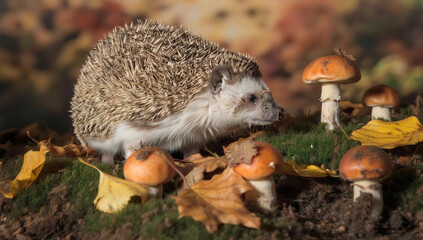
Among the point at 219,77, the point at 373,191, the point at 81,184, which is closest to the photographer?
the point at 373,191

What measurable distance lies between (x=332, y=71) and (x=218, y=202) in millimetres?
1449

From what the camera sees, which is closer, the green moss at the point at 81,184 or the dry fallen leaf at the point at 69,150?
the green moss at the point at 81,184

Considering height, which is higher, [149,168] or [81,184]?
[149,168]

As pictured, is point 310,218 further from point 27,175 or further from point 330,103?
point 27,175

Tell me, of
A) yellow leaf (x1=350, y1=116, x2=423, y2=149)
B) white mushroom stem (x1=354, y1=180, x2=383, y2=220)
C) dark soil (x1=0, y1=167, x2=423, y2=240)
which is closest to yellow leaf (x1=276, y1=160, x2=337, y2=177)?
dark soil (x1=0, y1=167, x2=423, y2=240)

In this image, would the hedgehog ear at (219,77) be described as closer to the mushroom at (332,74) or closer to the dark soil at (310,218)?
the mushroom at (332,74)

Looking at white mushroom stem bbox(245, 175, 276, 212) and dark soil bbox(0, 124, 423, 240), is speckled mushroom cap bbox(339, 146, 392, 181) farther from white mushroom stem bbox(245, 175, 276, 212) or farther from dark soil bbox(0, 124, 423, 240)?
white mushroom stem bbox(245, 175, 276, 212)

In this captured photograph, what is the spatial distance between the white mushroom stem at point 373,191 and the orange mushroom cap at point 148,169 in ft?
3.16

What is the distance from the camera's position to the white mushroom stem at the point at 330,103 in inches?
141

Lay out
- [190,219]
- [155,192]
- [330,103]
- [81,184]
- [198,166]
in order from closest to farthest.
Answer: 1. [190,219]
2. [155,192]
3. [198,166]
4. [81,184]
5. [330,103]

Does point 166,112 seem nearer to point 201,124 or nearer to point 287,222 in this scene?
point 201,124

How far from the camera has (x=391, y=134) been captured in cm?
305

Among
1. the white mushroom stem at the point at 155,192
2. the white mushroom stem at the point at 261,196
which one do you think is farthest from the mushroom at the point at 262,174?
the white mushroom stem at the point at 155,192

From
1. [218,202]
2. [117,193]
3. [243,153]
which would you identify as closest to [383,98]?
[243,153]
